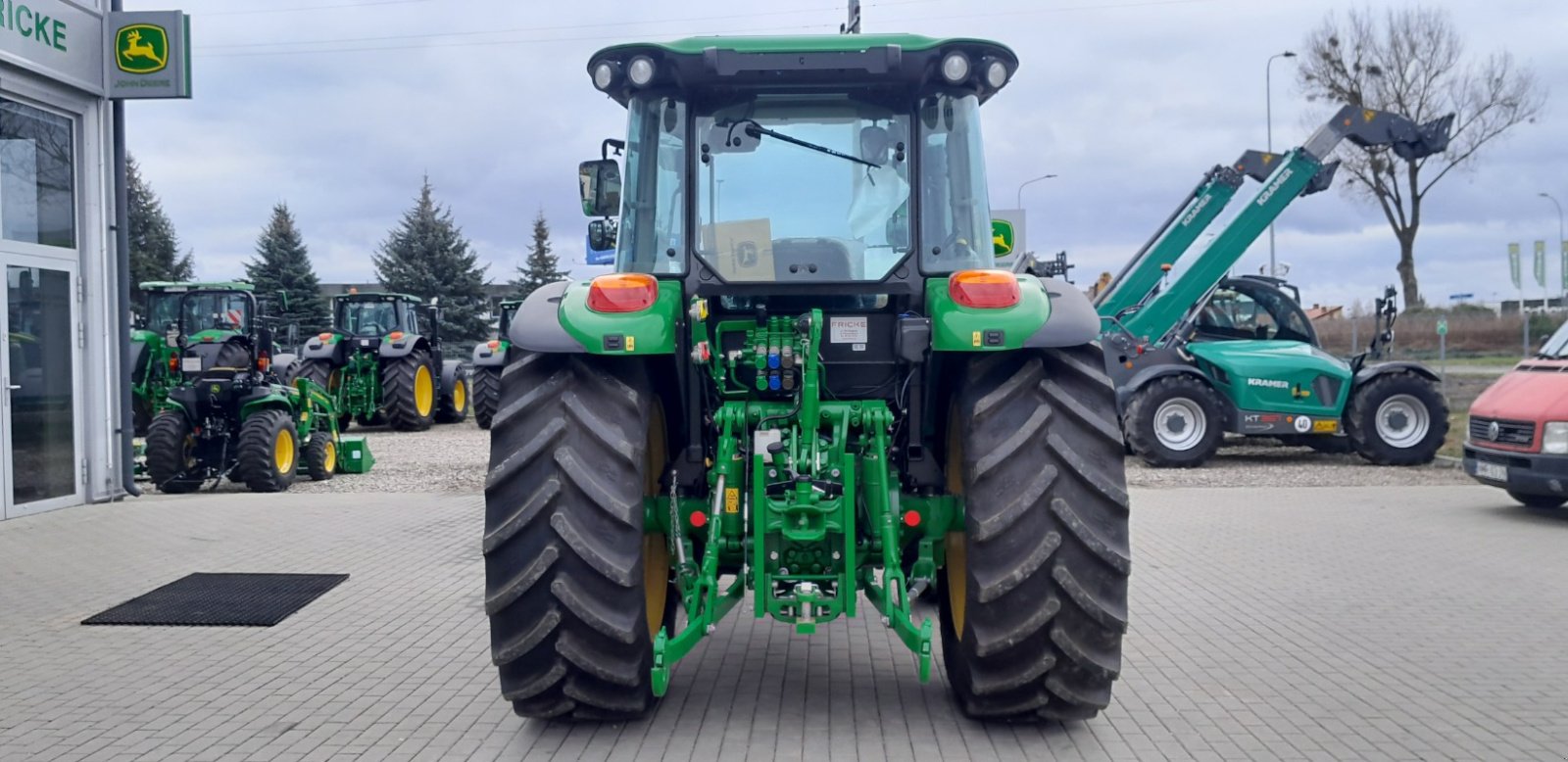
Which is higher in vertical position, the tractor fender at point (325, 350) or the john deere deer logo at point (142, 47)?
the john deere deer logo at point (142, 47)

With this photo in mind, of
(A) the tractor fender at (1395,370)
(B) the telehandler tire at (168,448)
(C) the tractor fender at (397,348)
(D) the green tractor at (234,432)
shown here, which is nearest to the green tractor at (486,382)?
(C) the tractor fender at (397,348)

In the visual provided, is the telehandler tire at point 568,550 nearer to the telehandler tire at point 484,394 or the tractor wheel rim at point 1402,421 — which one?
the tractor wheel rim at point 1402,421

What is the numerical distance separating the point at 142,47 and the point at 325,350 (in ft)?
32.5

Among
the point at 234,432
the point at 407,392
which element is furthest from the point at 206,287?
the point at 234,432

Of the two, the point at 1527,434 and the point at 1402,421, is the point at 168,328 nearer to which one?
the point at 1402,421

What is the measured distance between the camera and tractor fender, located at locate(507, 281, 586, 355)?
4.76 meters

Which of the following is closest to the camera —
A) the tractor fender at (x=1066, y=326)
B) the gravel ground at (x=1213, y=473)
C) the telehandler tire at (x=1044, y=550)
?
the telehandler tire at (x=1044, y=550)

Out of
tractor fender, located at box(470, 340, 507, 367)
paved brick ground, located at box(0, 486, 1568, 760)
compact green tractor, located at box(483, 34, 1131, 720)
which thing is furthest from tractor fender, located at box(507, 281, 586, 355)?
tractor fender, located at box(470, 340, 507, 367)

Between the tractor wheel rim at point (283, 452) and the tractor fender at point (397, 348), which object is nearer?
the tractor wheel rim at point (283, 452)

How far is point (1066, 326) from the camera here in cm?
478

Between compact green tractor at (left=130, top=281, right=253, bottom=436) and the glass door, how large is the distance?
15.7 ft

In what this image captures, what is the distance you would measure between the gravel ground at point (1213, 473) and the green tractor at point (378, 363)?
317cm

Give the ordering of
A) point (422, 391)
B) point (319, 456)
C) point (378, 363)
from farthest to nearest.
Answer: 1. point (422, 391)
2. point (378, 363)
3. point (319, 456)

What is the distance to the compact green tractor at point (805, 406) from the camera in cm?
463
